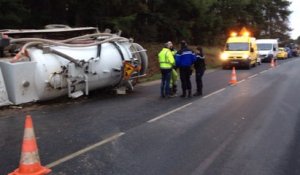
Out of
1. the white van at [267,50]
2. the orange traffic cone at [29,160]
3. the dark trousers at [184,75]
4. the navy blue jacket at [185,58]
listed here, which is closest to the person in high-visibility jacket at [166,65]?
the navy blue jacket at [185,58]

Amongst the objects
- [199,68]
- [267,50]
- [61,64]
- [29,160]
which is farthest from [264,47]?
[29,160]

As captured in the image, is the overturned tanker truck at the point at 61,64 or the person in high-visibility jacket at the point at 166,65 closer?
the overturned tanker truck at the point at 61,64

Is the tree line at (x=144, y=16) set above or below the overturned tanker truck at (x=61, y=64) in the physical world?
above

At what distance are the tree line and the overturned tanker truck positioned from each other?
9.48 metres

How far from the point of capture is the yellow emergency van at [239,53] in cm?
3161

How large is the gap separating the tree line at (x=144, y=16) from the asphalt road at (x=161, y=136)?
501 inches

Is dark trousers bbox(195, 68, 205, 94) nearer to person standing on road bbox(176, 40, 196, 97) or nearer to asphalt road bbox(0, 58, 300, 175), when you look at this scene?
person standing on road bbox(176, 40, 196, 97)

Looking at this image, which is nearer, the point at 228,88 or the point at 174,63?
the point at 174,63

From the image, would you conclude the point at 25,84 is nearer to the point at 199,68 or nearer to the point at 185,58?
the point at 185,58

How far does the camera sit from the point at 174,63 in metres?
15.0

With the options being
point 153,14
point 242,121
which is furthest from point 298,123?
point 153,14

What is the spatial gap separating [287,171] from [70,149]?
3529mm

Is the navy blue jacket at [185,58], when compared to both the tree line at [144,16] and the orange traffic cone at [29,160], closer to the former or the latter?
the orange traffic cone at [29,160]

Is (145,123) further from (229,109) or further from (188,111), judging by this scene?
(229,109)
